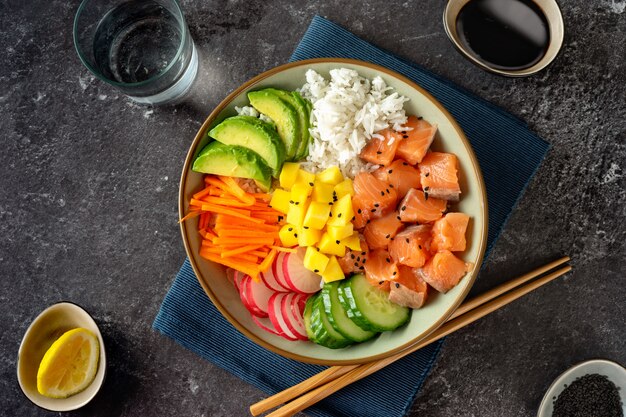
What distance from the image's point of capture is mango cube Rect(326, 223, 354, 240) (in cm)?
244

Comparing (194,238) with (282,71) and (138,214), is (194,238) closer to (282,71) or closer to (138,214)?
(138,214)

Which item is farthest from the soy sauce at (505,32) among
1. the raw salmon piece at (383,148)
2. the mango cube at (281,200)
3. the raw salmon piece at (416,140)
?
the mango cube at (281,200)

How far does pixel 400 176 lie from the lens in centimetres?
255

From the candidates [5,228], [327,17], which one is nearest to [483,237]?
[327,17]

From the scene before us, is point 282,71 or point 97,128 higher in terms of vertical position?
point 282,71

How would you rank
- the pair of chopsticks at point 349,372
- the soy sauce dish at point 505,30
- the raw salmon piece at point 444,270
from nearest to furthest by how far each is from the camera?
the raw salmon piece at point 444,270, the pair of chopsticks at point 349,372, the soy sauce dish at point 505,30

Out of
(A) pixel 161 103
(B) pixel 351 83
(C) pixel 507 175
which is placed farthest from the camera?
(A) pixel 161 103

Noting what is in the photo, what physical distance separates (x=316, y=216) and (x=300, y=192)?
125mm

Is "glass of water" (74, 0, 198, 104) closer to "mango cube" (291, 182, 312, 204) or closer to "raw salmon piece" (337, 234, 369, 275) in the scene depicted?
"mango cube" (291, 182, 312, 204)

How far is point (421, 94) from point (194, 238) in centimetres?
116

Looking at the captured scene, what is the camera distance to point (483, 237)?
2.40 metres

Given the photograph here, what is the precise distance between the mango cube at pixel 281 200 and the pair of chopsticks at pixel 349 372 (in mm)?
771

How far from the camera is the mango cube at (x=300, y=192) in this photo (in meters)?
2.46

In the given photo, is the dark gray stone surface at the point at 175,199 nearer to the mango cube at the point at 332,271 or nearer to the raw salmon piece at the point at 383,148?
the raw salmon piece at the point at 383,148
